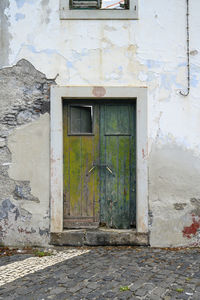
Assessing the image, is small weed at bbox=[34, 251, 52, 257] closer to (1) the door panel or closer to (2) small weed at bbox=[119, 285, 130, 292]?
(1) the door panel

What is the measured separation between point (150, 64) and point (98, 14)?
1108mm

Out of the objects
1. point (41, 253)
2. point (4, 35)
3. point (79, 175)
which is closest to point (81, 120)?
point (79, 175)

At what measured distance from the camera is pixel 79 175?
17.5ft

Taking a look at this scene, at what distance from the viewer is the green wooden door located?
5.34 meters

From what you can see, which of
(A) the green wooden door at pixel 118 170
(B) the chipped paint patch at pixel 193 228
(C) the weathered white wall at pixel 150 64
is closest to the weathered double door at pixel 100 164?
(A) the green wooden door at pixel 118 170

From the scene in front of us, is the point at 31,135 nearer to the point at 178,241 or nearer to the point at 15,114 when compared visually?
the point at 15,114

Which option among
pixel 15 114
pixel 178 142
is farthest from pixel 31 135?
pixel 178 142

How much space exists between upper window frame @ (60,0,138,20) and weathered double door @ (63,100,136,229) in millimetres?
1285

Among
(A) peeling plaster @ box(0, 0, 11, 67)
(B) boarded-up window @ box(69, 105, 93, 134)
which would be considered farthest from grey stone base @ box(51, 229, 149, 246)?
(A) peeling plaster @ box(0, 0, 11, 67)

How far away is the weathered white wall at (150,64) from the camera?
5141 millimetres

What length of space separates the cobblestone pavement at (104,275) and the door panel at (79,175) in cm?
54

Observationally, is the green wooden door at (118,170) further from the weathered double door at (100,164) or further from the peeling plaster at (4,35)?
the peeling plaster at (4,35)

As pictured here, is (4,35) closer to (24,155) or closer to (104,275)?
(24,155)

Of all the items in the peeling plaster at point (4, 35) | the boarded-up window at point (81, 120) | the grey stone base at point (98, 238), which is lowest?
the grey stone base at point (98, 238)
